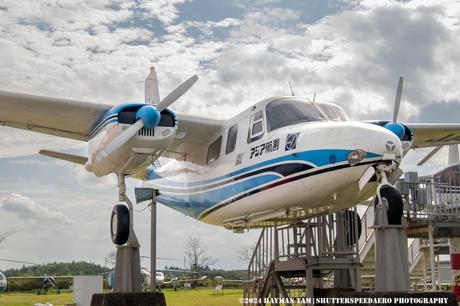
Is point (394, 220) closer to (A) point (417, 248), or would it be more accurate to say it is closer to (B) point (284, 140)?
(B) point (284, 140)

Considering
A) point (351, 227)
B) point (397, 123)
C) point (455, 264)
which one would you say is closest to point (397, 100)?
point (397, 123)

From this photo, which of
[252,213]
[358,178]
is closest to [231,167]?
[252,213]

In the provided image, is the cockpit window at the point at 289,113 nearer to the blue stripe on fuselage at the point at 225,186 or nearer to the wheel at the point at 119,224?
the blue stripe on fuselage at the point at 225,186

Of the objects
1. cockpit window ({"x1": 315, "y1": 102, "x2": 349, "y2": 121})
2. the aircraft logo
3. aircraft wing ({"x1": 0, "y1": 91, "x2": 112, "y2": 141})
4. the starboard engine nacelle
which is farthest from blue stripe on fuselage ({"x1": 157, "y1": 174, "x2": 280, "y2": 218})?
aircraft wing ({"x1": 0, "y1": 91, "x2": 112, "y2": 141})

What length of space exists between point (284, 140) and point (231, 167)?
7.69 ft

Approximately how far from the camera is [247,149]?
491 inches

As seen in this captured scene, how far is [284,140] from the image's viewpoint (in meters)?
11.0

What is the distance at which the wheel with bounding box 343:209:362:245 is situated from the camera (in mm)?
12852

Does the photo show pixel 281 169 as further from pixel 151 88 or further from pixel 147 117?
pixel 151 88

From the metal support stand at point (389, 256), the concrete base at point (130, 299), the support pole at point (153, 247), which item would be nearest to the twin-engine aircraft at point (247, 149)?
the metal support stand at point (389, 256)

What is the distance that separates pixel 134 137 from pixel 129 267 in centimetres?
268

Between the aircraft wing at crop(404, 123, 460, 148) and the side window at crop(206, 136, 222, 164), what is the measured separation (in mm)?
5477

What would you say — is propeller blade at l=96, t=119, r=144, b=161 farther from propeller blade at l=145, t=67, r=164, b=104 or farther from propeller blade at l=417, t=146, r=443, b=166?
propeller blade at l=417, t=146, r=443, b=166

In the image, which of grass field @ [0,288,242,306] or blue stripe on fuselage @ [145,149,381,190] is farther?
grass field @ [0,288,242,306]
